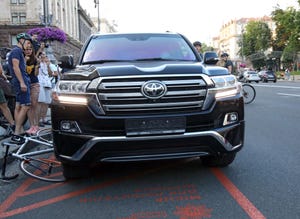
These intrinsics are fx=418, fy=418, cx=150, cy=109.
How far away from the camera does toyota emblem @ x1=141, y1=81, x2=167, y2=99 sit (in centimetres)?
414

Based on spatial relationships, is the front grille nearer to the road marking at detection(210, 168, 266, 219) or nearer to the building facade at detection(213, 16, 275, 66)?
the road marking at detection(210, 168, 266, 219)

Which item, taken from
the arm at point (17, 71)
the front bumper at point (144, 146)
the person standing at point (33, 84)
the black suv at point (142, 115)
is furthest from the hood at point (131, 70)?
the person standing at point (33, 84)

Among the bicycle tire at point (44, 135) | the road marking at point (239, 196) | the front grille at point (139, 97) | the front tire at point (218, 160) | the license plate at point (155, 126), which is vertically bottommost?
the road marking at point (239, 196)

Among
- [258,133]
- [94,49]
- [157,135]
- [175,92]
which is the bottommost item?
[258,133]

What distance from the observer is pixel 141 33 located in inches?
239

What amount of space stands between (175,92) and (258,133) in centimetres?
421

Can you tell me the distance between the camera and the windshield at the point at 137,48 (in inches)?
212

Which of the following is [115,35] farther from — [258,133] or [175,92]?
[258,133]

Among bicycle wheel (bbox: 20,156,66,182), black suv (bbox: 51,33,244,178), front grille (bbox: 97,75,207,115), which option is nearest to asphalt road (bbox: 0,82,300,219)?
bicycle wheel (bbox: 20,156,66,182)

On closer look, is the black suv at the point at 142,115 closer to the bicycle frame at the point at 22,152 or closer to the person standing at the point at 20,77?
the bicycle frame at the point at 22,152

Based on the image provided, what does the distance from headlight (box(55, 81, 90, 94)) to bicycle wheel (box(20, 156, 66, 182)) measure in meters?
1.12

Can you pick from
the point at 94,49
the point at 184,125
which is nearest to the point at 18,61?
the point at 94,49

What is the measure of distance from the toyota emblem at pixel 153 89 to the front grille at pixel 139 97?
3cm

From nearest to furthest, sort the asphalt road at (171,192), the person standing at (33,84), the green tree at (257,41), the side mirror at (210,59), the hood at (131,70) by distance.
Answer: the asphalt road at (171,192) → the hood at (131,70) → the side mirror at (210,59) → the person standing at (33,84) → the green tree at (257,41)
